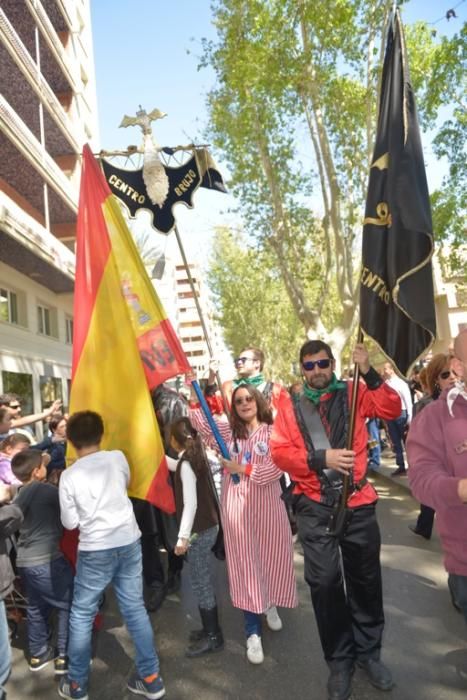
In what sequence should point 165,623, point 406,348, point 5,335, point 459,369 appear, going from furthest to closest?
point 5,335 → point 165,623 → point 406,348 → point 459,369

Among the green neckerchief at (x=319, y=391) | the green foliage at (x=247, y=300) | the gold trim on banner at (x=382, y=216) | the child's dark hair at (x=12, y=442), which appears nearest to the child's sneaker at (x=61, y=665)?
the child's dark hair at (x=12, y=442)

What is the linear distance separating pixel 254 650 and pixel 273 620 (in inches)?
18.6

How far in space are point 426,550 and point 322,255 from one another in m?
17.5

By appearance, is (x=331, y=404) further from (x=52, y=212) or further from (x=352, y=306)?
(x=52, y=212)

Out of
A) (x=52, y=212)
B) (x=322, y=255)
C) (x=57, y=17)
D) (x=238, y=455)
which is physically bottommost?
(x=238, y=455)

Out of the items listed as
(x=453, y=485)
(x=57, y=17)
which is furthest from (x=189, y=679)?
(x=57, y=17)

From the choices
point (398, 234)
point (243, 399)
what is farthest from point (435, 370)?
point (398, 234)

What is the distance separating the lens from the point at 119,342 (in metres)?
4.09

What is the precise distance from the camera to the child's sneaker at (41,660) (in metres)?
4.08

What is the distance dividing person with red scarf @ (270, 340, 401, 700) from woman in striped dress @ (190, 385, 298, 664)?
63 centimetres

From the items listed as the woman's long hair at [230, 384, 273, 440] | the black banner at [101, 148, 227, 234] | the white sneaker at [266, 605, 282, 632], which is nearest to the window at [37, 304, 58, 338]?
the black banner at [101, 148, 227, 234]

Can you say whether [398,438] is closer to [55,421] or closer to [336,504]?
[55,421]

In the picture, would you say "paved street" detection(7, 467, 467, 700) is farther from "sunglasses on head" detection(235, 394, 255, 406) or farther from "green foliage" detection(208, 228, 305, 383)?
"green foliage" detection(208, 228, 305, 383)

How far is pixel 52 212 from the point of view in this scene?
21.1m
